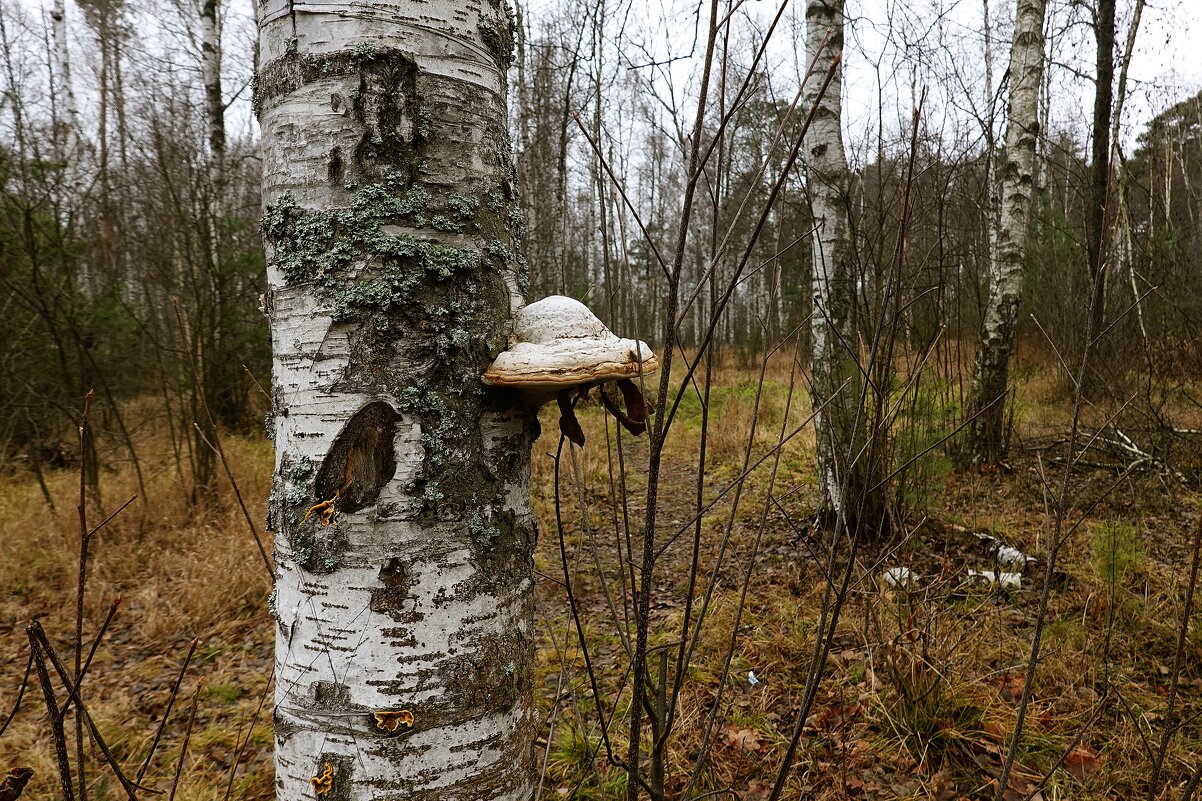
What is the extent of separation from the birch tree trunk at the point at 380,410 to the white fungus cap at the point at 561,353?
0.07 metres

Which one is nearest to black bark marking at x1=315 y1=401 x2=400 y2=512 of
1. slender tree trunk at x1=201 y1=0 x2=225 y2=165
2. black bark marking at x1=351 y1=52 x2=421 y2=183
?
black bark marking at x1=351 y1=52 x2=421 y2=183

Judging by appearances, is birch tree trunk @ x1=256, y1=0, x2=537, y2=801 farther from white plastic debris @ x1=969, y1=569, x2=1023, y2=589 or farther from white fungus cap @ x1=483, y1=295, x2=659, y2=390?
white plastic debris @ x1=969, y1=569, x2=1023, y2=589

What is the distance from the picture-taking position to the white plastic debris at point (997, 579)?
3.49 meters

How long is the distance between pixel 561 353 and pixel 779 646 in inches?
109

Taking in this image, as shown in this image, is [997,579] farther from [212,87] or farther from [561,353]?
[212,87]

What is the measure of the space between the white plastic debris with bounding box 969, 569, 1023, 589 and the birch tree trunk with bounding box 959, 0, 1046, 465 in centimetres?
246

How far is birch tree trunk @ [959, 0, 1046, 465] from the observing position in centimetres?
589

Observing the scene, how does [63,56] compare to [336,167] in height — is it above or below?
above

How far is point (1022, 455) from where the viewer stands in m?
6.06

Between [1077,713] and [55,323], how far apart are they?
7.99m

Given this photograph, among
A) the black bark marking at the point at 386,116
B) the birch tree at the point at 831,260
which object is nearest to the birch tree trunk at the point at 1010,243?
the birch tree at the point at 831,260

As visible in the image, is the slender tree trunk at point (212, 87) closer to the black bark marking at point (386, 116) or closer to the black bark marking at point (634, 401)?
the black bark marking at point (386, 116)

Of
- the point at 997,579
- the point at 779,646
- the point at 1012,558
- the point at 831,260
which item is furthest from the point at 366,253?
the point at 1012,558

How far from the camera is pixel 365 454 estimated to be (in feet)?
3.26
